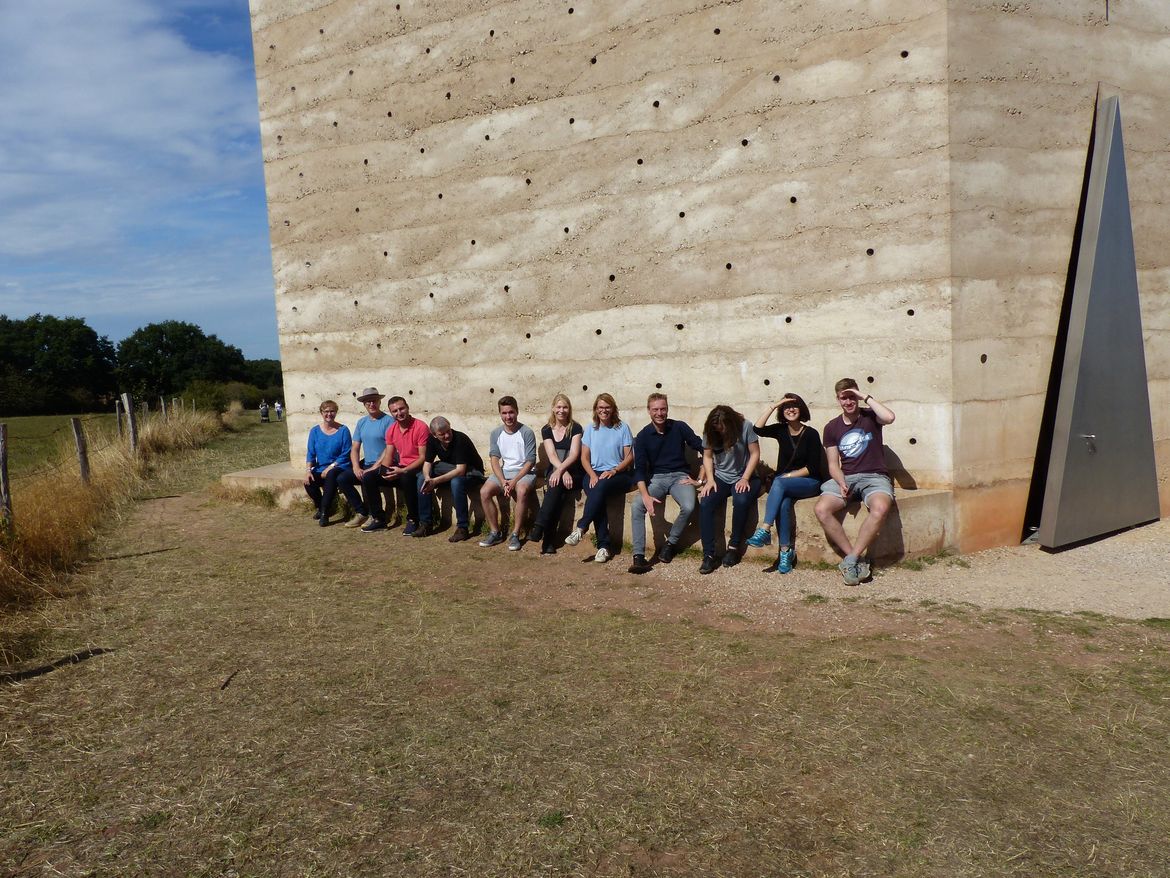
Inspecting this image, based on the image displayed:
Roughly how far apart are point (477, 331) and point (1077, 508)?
5.86 meters

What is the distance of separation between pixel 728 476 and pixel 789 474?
1.55 feet

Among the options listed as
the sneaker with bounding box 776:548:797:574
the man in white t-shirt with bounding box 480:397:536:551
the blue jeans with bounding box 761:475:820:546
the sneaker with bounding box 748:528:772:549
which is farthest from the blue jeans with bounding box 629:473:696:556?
the man in white t-shirt with bounding box 480:397:536:551

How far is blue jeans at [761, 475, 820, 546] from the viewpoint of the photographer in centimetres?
634

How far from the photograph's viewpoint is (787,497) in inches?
250

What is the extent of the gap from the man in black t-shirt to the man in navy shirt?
6.12ft

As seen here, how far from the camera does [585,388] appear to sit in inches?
328

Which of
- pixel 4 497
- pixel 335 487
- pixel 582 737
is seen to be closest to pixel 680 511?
pixel 582 737

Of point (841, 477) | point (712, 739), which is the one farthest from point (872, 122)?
point (712, 739)

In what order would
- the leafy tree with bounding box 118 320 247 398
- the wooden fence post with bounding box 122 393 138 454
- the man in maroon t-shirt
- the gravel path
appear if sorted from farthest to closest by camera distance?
the leafy tree with bounding box 118 320 247 398 < the wooden fence post with bounding box 122 393 138 454 < the man in maroon t-shirt < the gravel path

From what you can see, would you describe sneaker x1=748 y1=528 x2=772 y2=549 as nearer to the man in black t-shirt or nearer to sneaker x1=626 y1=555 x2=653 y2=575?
sneaker x1=626 y1=555 x2=653 y2=575

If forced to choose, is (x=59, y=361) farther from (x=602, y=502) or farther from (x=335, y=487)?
(x=602, y=502)

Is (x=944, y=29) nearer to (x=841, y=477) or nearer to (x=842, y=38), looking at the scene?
(x=842, y=38)

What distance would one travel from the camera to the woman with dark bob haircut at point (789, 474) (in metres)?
6.34

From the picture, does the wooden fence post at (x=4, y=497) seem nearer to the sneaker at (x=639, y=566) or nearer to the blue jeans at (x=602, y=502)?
the blue jeans at (x=602, y=502)
